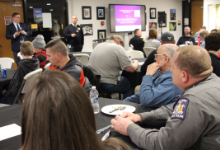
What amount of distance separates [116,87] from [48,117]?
2.89 m

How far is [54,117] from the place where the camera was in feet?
1.78

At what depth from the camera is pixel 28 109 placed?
0.55 metres

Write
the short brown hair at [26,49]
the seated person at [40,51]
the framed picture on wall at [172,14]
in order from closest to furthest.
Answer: the short brown hair at [26,49] < the seated person at [40,51] < the framed picture on wall at [172,14]

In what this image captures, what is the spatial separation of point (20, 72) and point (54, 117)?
2.79 metres

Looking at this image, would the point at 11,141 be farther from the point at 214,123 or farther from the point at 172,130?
the point at 214,123

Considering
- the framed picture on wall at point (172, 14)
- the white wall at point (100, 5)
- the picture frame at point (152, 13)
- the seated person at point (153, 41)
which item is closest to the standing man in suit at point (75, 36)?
the white wall at point (100, 5)

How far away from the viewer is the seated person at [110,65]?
330cm

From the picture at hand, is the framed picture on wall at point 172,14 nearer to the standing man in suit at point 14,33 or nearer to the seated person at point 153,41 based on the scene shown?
the seated person at point 153,41

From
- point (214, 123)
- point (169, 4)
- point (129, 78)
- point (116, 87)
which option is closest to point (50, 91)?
point (214, 123)

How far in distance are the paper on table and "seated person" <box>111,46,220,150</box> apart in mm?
667

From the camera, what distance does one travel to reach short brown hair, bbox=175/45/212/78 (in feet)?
3.72

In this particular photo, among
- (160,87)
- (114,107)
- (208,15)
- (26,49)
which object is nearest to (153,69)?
(160,87)

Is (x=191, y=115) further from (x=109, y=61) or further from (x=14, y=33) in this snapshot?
(x=14, y=33)

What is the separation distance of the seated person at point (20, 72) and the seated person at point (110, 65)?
2.94ft
